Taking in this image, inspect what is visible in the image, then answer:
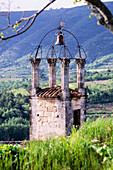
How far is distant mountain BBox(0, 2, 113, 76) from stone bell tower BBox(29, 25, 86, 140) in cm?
7366

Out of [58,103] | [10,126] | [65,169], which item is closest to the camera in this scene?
[65,169]

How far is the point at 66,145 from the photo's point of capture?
23.9ft

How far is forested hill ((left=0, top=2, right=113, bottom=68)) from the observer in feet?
325

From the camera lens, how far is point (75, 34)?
353ft

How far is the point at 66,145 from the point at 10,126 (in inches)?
1183

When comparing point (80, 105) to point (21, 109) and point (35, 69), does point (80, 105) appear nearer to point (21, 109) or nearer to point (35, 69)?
point (35, 69)

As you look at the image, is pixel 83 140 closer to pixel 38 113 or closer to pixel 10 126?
pixel 38 113

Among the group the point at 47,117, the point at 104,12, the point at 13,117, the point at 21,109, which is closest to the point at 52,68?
the point at 47,117

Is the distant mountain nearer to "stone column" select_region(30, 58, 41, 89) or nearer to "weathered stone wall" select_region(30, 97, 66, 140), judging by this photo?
"stone column" select_region(30, 58, 41, 89)

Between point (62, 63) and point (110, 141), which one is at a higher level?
point (62, 63)

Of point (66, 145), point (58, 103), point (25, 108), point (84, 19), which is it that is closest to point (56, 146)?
point (66, 145)

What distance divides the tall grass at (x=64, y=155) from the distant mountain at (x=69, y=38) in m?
78.2

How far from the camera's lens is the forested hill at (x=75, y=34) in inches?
3895

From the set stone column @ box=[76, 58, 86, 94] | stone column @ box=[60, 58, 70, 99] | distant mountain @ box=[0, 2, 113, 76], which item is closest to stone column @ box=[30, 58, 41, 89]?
stone column @ box=[60, 58, 70, 99]
